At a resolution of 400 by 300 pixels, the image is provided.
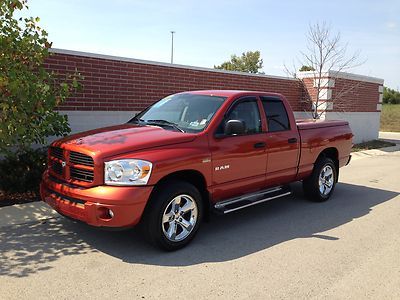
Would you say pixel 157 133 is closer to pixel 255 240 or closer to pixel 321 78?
pixel 255 240

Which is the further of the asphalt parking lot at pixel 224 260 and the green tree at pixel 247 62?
the green tree at pixel 247 62

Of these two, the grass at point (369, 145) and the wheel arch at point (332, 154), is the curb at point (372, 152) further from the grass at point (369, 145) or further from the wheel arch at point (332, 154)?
the wheel arch at point (332, 154)

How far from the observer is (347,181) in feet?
31.2

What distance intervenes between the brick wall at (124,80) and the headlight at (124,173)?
3.90m

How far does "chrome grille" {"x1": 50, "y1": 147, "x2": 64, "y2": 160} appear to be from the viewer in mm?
5007

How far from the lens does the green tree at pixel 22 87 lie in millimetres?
5727

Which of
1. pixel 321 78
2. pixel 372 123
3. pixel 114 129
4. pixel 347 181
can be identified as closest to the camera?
pixel 114 129

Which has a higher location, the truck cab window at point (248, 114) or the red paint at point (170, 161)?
the truck cab window at point (248, 114)

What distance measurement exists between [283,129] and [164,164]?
99.0 inches

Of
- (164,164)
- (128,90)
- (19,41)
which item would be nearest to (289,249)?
(164,164)

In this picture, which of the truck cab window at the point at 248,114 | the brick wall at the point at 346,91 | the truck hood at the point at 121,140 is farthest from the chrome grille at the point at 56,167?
the brick wall at the point at 346,91

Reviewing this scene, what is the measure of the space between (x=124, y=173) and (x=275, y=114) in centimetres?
288

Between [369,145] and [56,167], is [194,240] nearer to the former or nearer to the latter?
[56,167]

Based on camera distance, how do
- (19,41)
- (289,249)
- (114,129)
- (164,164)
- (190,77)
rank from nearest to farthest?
(164,164) → (289,249) → (114,129) → (19,41) → (190,77)
